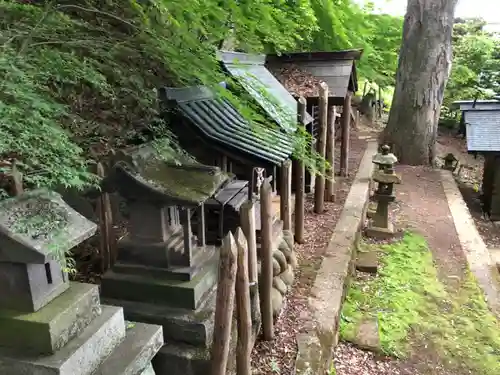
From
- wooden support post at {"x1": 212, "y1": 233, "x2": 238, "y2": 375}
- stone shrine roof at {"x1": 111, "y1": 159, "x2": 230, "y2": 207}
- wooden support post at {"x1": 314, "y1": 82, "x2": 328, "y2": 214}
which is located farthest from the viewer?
wooden support post at {"x1": 314, "y1": 82, "x2": 328, "y2": 214}

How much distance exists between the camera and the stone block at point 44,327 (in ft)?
6.77

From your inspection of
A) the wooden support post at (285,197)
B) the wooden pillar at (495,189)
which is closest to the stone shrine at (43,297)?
the wooden support post at (285,197)

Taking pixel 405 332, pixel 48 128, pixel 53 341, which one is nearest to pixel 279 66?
pixel 405 332

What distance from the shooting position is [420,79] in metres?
12.6

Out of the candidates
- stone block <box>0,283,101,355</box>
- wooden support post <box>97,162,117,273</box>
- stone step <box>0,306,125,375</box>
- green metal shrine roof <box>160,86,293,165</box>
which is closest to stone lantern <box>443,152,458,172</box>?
green metal shrine roof <box>160,86,293,165</box>

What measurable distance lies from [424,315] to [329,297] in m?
1.56

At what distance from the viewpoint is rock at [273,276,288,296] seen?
15.5 ft

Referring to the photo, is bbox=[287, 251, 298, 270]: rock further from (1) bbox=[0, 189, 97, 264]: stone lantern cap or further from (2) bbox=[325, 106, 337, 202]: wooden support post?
(1) bbox=[0, 189, 97, 264]: stone lantern cap

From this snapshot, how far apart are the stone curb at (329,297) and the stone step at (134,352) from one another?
168 centimetres

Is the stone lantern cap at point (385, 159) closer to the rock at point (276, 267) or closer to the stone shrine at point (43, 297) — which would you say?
the rock at point (276, 267)

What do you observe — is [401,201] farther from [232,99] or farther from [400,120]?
[232,99]

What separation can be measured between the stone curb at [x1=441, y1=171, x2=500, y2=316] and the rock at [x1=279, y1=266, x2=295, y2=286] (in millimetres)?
3201

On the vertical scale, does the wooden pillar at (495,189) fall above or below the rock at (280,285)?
below

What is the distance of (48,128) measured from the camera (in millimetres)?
2246
